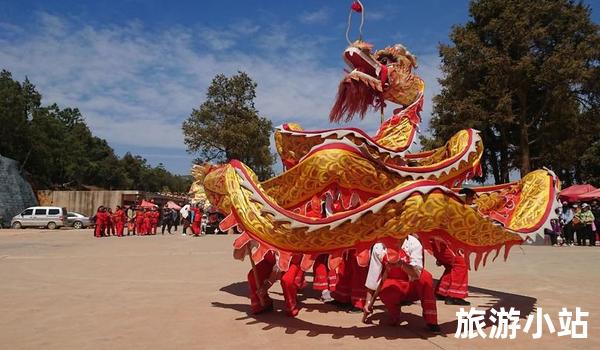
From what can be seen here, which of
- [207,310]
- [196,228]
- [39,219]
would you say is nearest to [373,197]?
[207,310]

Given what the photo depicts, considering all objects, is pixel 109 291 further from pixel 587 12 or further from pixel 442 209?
pixel 587 12

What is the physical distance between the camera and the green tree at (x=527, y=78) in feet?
75.8

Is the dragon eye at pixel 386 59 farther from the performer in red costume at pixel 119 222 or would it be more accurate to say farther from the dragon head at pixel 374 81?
the performer in red costume at pixel 119 222

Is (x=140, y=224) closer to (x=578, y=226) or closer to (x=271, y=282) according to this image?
(x=578, y=226)

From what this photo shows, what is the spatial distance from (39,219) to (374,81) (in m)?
30.6

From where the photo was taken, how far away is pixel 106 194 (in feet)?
128

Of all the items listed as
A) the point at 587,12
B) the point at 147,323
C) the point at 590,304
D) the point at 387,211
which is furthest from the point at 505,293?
the point at 587,12

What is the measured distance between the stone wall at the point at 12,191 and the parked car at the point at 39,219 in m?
3.00

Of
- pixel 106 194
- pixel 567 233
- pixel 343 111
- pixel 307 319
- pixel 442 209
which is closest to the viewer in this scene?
pixel 442 209

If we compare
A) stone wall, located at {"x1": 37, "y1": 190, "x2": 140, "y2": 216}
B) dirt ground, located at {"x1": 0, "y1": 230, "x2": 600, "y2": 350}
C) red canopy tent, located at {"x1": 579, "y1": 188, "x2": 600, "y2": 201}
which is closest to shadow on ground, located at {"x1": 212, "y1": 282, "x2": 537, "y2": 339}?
dirt ground, located at {"x1": 0, "y1": 230, "x2": 600, "y2": 350}

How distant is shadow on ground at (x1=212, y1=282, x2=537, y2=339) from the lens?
198 inches

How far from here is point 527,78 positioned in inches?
935

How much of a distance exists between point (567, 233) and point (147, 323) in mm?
18313

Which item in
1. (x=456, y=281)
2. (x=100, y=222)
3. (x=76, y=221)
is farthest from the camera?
(x=76, y=221)
